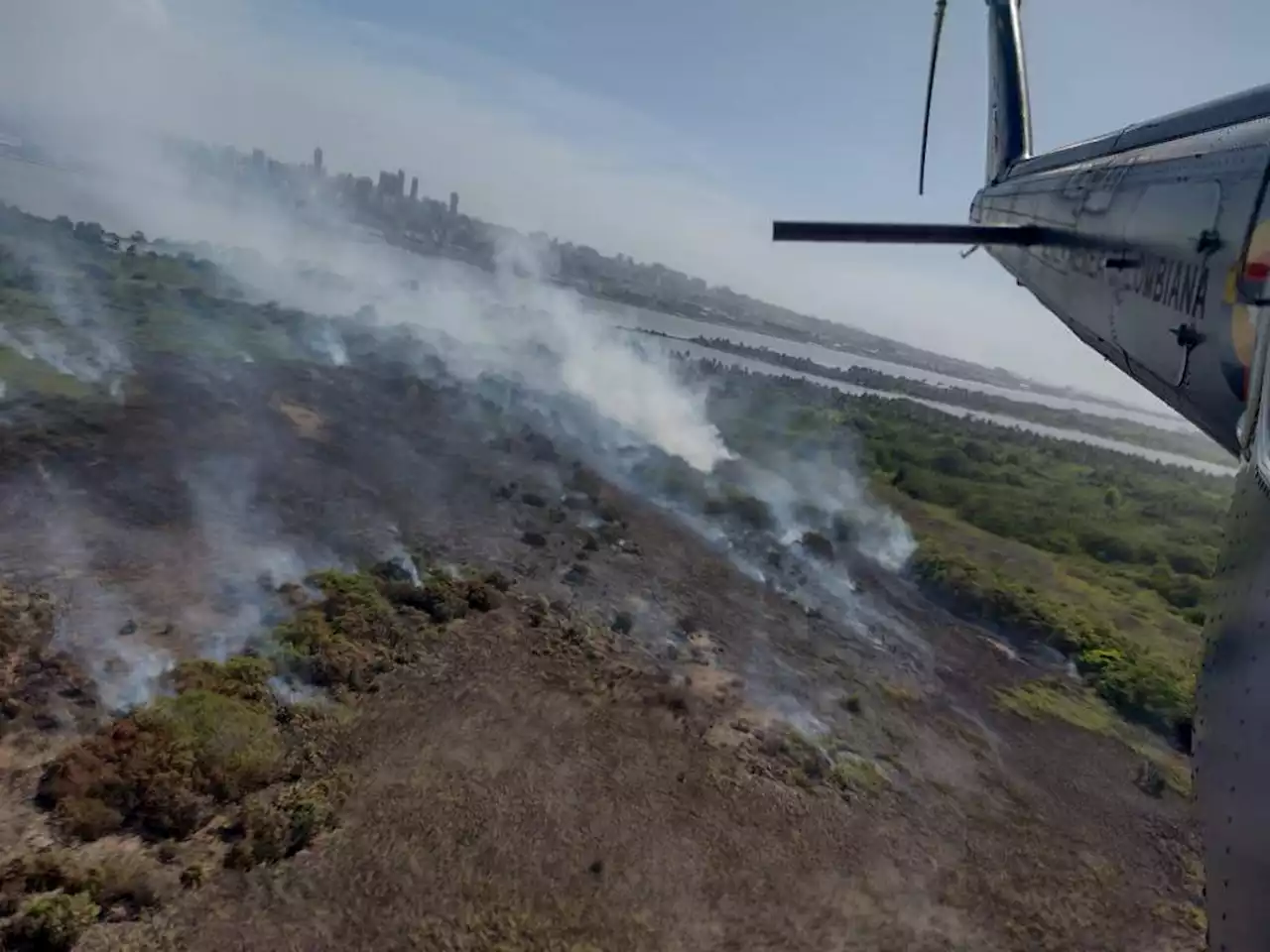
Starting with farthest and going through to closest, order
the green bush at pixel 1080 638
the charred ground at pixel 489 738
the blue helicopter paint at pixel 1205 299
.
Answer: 1. the green bush at pixel 1080 638
2. the charred ground at pixel 489 738
3. the blue helicopter paint at pixel 1205 299

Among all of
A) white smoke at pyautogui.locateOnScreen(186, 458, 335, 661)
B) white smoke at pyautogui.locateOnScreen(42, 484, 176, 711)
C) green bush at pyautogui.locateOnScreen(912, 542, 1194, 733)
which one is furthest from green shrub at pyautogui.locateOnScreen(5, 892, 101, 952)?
green bush at pyautogui.locateOnScreen(912, 542, 1194, 733)

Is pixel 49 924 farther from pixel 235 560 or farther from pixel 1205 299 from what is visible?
pixel 1205 299

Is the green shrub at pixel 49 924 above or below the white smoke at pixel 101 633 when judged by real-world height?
below

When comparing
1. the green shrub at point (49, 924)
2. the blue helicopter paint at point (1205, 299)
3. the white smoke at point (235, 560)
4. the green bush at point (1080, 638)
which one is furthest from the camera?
the green bush at point (1080, 638)

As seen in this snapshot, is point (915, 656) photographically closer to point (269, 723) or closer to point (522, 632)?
point (522, 632)

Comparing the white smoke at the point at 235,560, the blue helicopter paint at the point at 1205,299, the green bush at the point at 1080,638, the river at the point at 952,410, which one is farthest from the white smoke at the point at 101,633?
the river at the point at 952,410

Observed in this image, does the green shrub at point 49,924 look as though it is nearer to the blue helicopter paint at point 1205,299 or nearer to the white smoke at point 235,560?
the white smoke at point 235,560

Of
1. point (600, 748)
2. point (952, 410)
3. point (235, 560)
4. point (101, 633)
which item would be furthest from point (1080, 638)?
point (952, 410)
